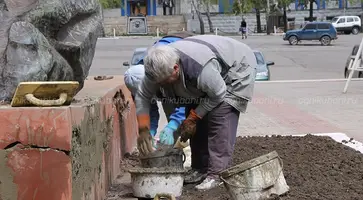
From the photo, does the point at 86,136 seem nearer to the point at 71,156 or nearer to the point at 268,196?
A: the point at 71,156

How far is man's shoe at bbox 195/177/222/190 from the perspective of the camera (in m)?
5.27

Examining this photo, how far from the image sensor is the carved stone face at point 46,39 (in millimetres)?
4457

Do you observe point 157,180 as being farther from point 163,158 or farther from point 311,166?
point 311,166

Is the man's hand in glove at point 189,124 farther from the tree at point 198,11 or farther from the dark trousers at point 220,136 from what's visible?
the tree at point 198,11

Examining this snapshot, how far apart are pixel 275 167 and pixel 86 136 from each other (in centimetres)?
149

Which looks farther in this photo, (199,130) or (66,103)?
(199,130)

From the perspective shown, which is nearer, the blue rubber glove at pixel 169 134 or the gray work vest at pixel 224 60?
the gray work vest at pixel 224 60

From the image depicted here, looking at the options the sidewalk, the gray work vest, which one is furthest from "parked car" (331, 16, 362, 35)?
the gray work vest

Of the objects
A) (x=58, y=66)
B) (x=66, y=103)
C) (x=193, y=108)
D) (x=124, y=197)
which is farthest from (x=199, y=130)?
(x=66, y=103)

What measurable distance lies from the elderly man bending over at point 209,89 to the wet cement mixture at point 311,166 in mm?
365

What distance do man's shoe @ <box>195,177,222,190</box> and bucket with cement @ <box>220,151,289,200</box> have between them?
1.73 ft

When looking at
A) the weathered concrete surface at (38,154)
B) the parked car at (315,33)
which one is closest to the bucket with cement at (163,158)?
the weathered concrete surface at (38,154)

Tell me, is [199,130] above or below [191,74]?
below

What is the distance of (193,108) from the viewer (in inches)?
214
